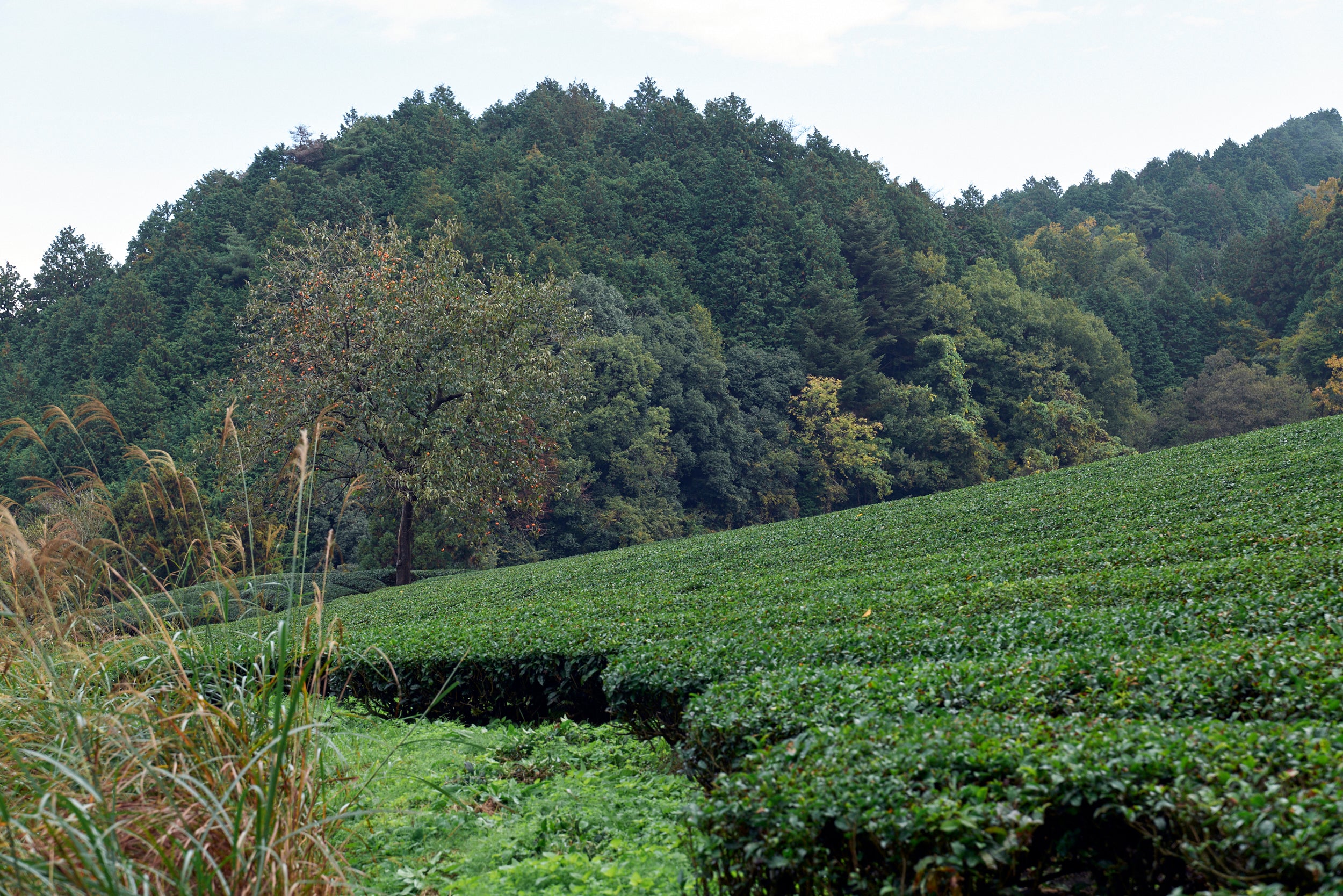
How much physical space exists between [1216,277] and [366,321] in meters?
62.7

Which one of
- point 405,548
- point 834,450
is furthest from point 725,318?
point 405,548

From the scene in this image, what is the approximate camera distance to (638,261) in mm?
47188

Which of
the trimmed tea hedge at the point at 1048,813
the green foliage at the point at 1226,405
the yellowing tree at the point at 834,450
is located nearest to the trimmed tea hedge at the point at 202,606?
the trimmed tea hedge at the point at 1048,813

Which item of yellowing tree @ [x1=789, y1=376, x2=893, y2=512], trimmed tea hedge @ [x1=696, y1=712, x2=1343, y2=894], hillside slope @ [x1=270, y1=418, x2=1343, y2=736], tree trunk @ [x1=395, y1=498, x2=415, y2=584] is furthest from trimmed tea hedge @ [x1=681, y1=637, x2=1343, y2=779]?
yellowing tree @ [x1=789, y1=376, x2=893, y2=512]

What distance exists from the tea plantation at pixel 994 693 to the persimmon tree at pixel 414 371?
8793mm

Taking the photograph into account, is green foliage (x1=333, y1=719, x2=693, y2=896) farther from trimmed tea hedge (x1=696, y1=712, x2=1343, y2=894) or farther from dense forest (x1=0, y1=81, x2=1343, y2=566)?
dense forest (x1=0, y1=81, x2=1343, y2=566)

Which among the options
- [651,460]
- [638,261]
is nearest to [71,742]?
[651,460]

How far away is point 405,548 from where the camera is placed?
69.3 ft

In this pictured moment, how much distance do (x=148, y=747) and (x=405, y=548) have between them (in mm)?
18854

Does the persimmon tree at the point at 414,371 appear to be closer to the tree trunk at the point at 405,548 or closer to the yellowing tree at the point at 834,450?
the tree trunk at the point at 405,548

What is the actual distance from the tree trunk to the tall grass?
16.6m

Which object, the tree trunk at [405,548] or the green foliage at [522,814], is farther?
the tree trunk at [405,548]

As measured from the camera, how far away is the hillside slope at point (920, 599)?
520 cm

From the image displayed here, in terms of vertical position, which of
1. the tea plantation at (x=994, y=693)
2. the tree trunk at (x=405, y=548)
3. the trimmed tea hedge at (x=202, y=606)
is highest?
the trimmed tea hedge at (x=202, y=606)
